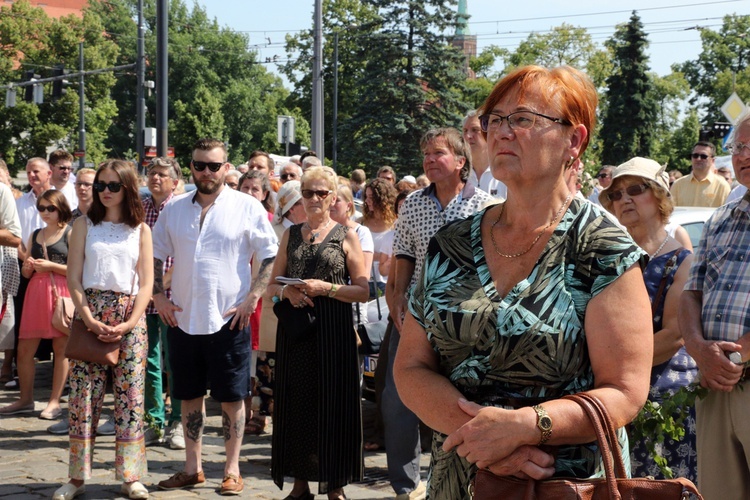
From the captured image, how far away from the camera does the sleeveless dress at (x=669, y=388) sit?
14.8 ft

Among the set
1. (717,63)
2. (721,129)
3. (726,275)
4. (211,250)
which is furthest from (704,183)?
(717,63)

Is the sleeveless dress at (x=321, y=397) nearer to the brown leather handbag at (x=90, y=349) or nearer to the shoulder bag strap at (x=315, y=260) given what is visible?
the shoulder bag strap at (x=315, y=260)

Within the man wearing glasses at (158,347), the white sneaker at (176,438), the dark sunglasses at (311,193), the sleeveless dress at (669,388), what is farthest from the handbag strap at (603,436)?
the white sneaker at (176,438)

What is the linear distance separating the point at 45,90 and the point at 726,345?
60.0 m

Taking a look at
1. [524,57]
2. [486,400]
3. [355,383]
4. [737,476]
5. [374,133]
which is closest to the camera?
[486,400]

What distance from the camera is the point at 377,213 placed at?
8.91 meters

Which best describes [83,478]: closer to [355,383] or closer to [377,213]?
[355,383]

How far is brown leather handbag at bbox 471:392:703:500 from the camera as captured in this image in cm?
234

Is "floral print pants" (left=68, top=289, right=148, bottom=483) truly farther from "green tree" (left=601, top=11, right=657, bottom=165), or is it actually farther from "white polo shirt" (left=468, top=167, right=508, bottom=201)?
"green tree" (left=601, top=11, right=657, bottom=165)

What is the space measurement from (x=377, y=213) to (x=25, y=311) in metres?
3.40

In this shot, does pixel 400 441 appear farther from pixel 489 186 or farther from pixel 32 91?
pixel 32 91

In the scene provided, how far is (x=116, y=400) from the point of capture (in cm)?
658

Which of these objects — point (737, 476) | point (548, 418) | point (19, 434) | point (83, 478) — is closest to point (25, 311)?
point (19, 434)

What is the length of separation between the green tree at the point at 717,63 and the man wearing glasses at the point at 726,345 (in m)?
70.6
